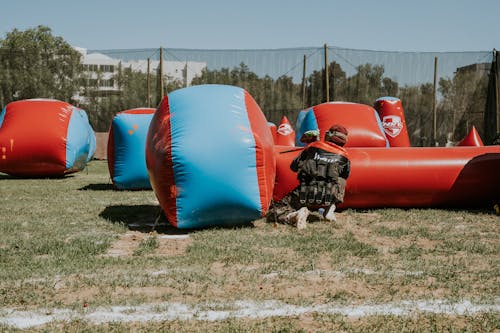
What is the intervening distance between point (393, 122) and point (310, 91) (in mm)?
3849

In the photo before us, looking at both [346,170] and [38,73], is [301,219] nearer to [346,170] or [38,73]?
[346,170]

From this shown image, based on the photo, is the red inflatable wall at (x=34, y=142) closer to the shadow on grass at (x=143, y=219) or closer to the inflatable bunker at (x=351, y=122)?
the shadow on grass at (x=143, y=219)

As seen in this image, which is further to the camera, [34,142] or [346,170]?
[34,142]

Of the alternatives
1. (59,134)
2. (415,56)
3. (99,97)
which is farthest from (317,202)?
(99,97)

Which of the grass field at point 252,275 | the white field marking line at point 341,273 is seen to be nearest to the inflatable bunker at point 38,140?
the grass field at point 252,275

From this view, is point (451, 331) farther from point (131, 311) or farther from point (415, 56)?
point (415, 56)

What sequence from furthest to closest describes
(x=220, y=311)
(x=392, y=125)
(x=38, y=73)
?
(x=38, y=73)
(x=392, y=125)
(x=220, y=311)

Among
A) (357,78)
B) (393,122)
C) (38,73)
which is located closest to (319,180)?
(393,122)

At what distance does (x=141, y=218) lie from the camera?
6344 millimetres

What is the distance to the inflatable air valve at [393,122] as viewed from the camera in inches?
497

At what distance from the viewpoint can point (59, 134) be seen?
11.2 m

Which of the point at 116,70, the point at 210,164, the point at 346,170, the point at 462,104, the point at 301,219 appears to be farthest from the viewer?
the point at 116,70

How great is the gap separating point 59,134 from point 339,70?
8.17 m

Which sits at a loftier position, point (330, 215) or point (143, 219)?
point (330, 215)
